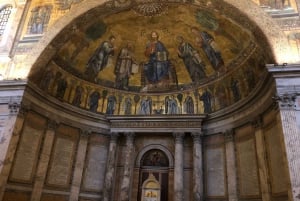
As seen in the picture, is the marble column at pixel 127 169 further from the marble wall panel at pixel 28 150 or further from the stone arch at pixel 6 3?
the stone arch at pixel 6 3

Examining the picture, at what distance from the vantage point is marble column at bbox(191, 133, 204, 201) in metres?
14.7

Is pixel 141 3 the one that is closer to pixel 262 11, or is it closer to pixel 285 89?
pixel 262 11

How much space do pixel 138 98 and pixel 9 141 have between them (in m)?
8.71

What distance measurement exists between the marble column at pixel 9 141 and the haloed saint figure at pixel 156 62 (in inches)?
335

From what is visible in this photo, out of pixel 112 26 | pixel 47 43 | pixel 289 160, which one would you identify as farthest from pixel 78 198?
pixel 289 160

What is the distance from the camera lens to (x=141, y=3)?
14.7 meters

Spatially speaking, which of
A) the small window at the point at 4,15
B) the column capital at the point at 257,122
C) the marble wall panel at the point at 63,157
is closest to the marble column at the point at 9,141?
the marble wall panel at the point at 63,157

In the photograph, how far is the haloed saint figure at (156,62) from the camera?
1761 centimetres

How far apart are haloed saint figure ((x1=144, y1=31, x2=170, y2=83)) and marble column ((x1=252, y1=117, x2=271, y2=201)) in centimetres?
719

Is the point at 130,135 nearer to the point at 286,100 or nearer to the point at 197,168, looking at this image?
the point at 197,168

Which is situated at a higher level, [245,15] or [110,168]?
[245,15]

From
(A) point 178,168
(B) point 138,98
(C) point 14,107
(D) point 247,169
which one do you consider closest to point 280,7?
(D) point 247,169

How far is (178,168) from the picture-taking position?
1564cm

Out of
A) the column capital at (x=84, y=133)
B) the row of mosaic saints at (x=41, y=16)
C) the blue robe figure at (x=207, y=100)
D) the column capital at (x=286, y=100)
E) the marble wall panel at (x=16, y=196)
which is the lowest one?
the marble wall panel at (x=16, y=196)
